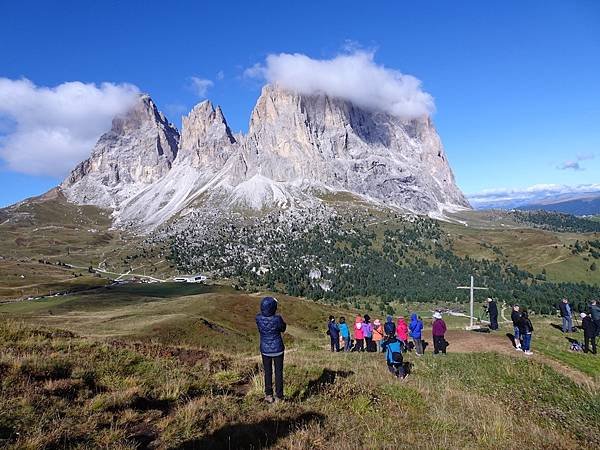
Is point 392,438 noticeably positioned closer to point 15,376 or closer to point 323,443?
point 323,443

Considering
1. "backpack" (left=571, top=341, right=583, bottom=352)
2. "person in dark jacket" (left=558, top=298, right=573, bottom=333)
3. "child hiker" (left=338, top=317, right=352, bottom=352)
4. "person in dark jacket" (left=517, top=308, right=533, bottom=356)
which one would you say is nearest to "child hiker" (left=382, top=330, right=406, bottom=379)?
"child hiker" (left=338, top=317, right=352, bottom=352)

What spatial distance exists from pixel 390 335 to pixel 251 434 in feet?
35.2

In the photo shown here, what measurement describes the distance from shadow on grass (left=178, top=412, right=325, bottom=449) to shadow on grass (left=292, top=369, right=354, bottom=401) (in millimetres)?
2129

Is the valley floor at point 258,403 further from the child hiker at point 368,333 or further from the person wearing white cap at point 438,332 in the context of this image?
the child hiker at point 368,333

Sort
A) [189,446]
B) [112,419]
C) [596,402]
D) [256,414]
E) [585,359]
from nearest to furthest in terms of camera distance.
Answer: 1. [189,446]
2. [112,419]
3. [256,414]
4. [596,402]
5. [585,359]

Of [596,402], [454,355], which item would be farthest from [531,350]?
[596,402]

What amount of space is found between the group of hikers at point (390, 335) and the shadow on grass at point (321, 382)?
88cm

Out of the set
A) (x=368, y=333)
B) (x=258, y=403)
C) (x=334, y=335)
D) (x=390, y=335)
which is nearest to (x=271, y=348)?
(x=258, y=403)

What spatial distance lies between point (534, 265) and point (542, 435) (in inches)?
8513

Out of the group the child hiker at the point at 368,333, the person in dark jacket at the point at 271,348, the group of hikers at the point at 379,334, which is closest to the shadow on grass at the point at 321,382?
the person in dark jacket at the point at 271,348

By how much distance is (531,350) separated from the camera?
26359mm

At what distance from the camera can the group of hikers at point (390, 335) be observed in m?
11.6

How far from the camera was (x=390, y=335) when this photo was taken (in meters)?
18.4

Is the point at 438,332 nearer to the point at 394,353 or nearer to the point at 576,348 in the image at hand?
the point at 394,353
